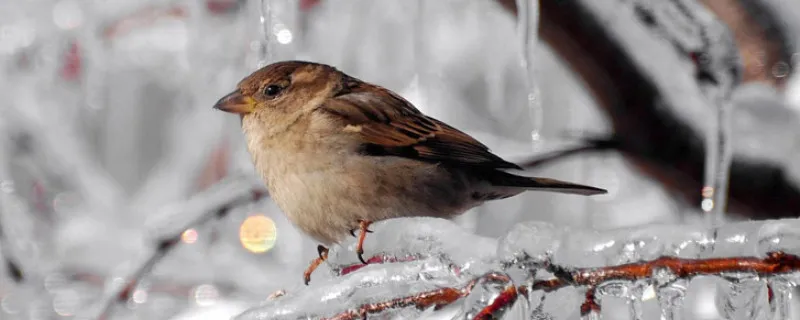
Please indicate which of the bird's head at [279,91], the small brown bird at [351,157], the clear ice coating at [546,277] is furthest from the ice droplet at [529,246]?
the bird's head at [279,91]

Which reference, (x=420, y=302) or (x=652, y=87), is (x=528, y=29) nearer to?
(x=652, y=87)

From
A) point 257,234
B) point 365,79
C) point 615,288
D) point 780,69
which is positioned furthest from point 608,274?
point 257,234

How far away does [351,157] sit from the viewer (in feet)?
7.13

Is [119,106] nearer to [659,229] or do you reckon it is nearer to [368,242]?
[368,242]

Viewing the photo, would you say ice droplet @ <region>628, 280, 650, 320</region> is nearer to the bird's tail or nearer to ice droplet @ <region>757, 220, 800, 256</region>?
ice droplet @ <region>757, 220, 800, 256</region>

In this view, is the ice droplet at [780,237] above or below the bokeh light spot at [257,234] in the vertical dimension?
below

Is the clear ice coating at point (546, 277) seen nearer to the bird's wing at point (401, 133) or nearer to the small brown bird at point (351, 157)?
the small brown bird at point (351, 157)

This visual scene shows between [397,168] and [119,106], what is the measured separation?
4400mm

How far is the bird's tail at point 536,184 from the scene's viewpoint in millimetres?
2074

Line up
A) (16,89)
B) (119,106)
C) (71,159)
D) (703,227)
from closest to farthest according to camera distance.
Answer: (703,227) → (16,89) → (71,159) → (119,106)

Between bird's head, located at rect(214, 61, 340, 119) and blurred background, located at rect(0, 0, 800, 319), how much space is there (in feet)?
0.52

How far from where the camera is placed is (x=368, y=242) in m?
1.51

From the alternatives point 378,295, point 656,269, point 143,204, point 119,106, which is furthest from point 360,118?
point 119,106

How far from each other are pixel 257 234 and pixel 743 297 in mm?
3928
